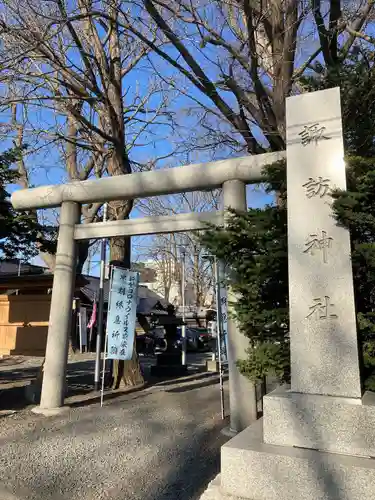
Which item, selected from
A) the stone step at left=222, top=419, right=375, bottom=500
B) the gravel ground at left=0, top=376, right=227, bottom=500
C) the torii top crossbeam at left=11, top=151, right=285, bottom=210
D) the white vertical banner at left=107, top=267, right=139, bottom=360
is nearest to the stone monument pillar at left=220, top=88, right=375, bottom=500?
the stone step at left=222, top=419, right=375, bottom=500

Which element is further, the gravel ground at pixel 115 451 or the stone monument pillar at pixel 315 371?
the gravel ground at pixel 115 451

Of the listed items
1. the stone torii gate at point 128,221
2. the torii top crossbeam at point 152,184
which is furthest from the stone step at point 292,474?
the torii top crossbeam at point 152,184

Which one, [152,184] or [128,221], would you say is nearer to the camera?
[152,184]

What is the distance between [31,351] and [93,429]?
966 cm

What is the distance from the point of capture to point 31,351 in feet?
46.6

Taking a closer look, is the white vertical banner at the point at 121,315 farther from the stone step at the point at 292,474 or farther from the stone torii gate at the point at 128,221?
the stone step at the point at 292,474

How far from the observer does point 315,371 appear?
3.26 metres

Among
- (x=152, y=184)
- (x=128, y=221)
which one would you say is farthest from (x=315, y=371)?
(x=128, y=221)

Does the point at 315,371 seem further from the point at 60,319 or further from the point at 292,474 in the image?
the point at 60,319

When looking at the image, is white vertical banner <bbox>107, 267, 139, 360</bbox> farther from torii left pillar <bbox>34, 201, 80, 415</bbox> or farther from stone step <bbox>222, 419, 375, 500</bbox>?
stone step <bbox>222, 419, 375, 500</bbox>

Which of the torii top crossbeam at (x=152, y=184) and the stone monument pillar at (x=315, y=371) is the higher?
the torii top crossbeam at (x=152, y=184)

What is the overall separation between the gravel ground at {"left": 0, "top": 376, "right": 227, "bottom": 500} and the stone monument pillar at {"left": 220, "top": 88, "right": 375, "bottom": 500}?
1075mm

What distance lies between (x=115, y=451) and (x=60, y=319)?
2617 millimetres

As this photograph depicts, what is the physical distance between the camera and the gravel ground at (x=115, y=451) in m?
3.80
